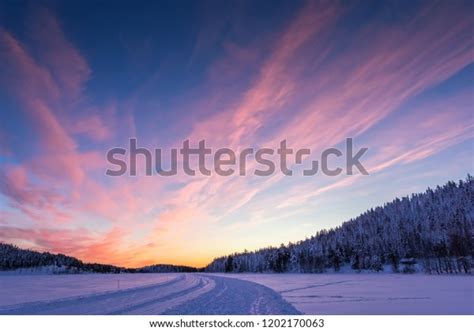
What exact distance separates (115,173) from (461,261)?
247ft

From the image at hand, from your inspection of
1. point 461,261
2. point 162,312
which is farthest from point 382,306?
point 461,261

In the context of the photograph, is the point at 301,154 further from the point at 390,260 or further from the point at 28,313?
the point at 390,260

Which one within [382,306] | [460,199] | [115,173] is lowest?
[382,306]

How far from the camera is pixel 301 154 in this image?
21016 mm

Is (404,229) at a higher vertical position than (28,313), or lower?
higher

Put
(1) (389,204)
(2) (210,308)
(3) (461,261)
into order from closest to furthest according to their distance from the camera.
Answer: (2) (210,308)
(3) (461,261)
(1) (389,204)

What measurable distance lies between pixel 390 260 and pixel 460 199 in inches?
1899

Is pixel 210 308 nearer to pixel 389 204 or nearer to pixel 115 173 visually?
pixel 115 173
